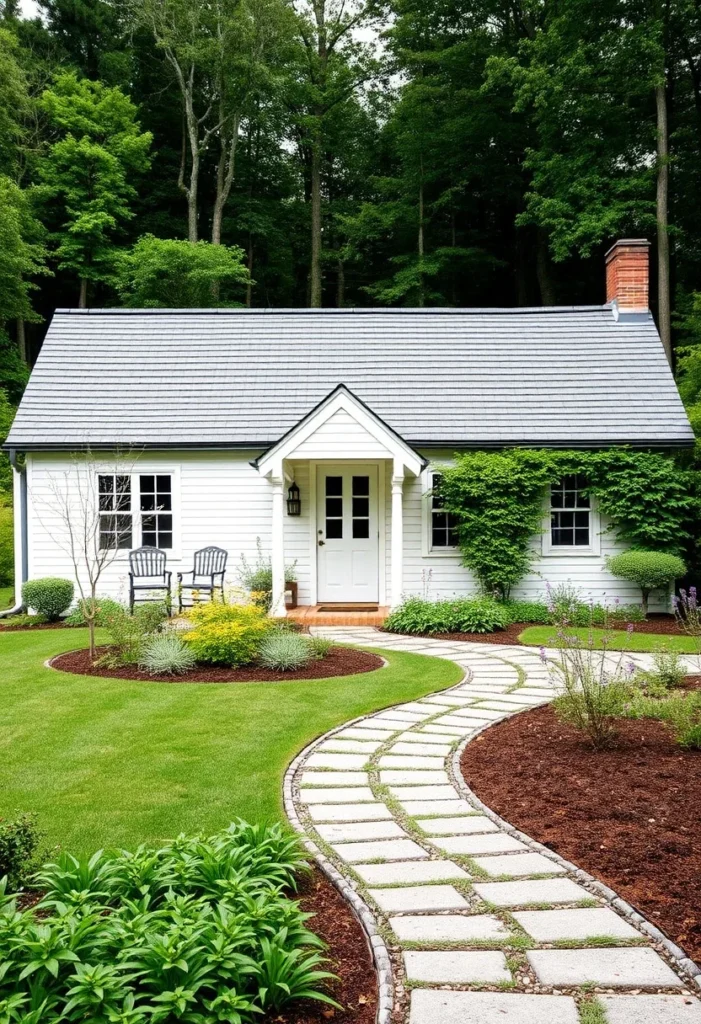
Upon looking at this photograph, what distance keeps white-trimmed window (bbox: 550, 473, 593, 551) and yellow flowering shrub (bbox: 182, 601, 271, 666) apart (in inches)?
257

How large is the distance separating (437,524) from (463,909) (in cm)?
1073

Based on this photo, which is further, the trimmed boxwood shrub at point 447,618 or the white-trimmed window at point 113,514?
the white-trimmed window at point 113,514

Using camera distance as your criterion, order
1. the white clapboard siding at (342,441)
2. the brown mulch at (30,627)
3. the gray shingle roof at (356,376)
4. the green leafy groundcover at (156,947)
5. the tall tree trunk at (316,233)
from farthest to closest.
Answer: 1. the tall tree trunk at (316,233)
2. the gray shingle roof at (356,376)
3. the white clapboard siding at (342,441)
4. the brown mulch at (30,627)
5. the green leafy groundcover at (156,947)

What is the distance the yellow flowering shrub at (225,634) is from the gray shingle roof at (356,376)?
4837 mm

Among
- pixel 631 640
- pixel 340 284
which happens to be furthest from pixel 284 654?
pixel 340 284

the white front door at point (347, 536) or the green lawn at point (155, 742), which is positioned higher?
the white front door at point (347, 536)

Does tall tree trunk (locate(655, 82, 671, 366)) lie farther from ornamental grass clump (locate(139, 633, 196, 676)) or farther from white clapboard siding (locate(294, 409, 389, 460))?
ornamental grass clump (locate(139, 633, 196, 676))

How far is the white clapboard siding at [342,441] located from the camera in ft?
41.0

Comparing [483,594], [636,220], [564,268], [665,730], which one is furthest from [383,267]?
[665,730]

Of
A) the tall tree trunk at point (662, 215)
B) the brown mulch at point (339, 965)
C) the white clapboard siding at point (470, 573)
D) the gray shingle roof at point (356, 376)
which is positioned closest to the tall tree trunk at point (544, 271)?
the tall tree trunk at point (662, 215)

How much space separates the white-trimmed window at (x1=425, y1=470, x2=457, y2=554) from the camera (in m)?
13.8

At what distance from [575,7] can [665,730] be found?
2186 centimetres

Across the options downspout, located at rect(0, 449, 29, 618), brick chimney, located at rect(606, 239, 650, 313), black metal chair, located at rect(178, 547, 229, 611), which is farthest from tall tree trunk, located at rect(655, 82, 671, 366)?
downspout, located at rect(0, 449, 29, 618)

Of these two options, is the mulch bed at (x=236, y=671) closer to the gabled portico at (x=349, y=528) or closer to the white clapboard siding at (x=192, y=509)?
the gabled portico at (x=349, y=528)
